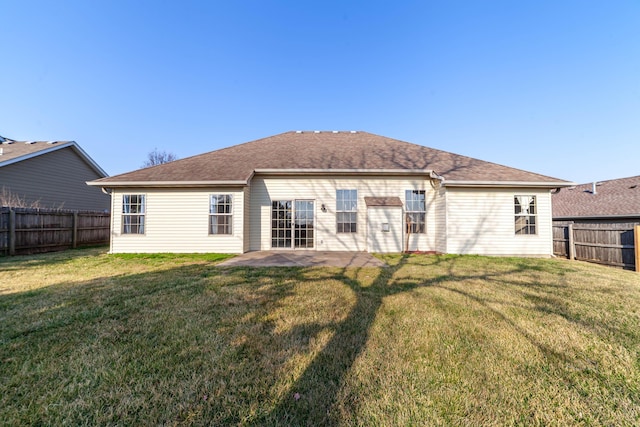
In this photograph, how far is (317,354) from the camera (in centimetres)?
253

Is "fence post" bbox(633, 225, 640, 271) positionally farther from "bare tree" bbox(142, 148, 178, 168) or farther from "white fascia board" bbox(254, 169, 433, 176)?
"bare tree" bbox(142, 148, 178, 168)

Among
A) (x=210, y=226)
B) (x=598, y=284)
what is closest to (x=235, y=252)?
(x=210, y=226)

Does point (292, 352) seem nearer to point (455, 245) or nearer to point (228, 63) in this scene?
point (455, 245)

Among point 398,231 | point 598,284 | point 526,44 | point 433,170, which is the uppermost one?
point 526,44

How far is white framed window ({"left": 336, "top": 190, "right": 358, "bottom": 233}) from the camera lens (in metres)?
10.3

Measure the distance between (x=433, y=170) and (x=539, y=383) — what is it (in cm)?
883

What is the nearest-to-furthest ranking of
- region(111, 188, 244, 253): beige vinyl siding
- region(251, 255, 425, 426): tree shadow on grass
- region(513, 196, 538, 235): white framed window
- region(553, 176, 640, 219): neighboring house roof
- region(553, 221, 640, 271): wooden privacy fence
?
region(251, 255, 425, 426): tree shadow on grass → region(553, 221, 640, 271): wooden privacy fence → region(513, 196, 538, 235): white framed window → region(111, 188, 244, 253): beige vinyl siding → region(553, 176, 640, 219): neighboring house roof

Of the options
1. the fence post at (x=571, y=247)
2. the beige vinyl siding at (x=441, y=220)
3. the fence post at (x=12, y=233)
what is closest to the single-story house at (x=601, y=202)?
the fence post at (x=571, y=247)

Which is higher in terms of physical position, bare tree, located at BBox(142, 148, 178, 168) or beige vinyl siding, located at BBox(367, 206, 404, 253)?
bare tree, located at BBox(142, 148, 178, 168)

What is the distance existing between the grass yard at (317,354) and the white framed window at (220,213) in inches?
186

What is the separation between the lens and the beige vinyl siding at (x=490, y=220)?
9.54 meters

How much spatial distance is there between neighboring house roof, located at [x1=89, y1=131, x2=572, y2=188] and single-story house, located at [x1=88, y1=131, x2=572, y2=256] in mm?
61

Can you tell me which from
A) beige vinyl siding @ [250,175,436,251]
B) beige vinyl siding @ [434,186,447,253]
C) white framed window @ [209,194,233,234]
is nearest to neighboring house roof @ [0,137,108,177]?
white framed window @ [209,194,233,234]

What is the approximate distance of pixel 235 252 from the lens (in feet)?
31.3
